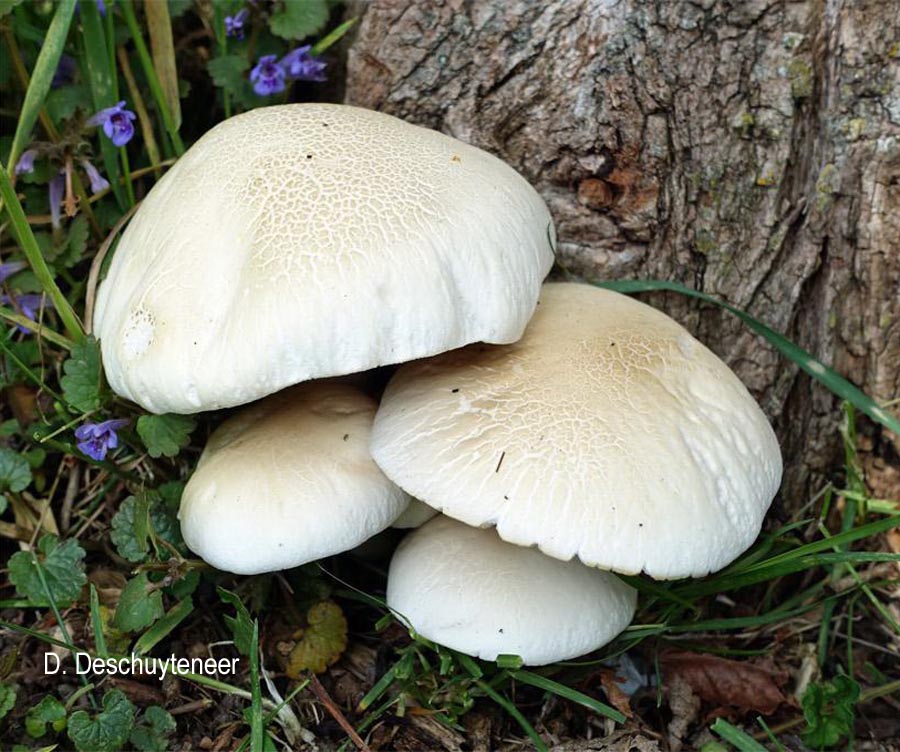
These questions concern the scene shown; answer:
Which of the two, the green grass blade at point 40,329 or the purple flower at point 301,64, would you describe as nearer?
the green grass blade at point 40,329

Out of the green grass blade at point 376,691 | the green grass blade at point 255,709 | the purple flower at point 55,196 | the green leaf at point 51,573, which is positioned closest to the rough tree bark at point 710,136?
the purple flower at point 55,196

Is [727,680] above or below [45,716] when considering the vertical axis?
below

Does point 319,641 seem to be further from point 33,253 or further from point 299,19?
point 299,19

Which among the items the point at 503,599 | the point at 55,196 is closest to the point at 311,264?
the point at 503,599

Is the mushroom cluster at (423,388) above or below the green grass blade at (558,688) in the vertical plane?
above

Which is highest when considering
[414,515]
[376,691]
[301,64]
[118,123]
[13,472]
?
[301,64]

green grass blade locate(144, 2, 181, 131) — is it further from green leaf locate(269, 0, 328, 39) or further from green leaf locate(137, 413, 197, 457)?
green leaf locate(137, 413, 197, 457)

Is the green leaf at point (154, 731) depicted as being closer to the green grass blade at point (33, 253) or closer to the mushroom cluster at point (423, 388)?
the mushroom cluster at point (423, 388)
